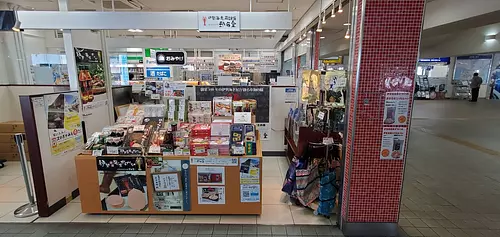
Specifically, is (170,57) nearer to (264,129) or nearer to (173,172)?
(264,129)

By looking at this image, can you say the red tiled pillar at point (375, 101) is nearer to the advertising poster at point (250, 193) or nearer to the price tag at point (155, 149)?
the advertising poster at point (250, 193)

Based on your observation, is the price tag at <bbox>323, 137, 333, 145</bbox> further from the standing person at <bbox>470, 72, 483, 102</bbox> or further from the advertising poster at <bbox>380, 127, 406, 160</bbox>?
the standing person at <bbox>470, 72, 483, 102</bbox>

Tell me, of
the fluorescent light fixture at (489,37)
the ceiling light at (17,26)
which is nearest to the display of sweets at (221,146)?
the ceiling light at (17,26)

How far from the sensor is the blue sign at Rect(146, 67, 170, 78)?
5443 mm

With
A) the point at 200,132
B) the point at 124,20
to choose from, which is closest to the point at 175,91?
the point at 200,132

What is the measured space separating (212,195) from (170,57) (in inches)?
158

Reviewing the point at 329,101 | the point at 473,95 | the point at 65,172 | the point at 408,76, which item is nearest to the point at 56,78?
the point at 65,172

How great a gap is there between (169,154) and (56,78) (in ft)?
29.5

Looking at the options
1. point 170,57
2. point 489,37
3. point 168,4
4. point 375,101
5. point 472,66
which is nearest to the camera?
point 375,101

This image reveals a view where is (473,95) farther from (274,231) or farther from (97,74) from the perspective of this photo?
(97,74)

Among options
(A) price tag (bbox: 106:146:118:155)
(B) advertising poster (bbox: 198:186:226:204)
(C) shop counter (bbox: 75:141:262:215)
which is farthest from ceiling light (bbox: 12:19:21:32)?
(B) advertising poster (bbox: 198:186:226:204)

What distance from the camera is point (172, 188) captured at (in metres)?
2.79

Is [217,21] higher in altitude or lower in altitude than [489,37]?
lower

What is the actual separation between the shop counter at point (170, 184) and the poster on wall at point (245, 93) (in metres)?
2.05
